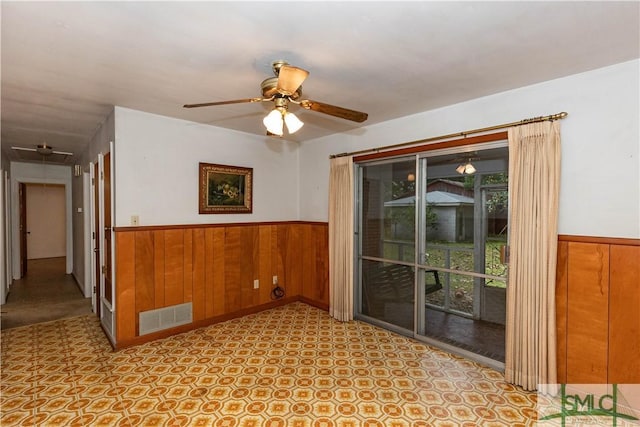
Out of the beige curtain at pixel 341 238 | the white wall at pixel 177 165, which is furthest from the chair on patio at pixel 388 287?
the white wall at pixel 177 165

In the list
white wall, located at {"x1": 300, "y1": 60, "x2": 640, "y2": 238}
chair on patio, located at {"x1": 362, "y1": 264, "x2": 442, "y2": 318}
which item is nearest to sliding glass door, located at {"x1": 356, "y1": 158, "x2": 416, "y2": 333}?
chair on patio, located at {"x1": 362, "y1": 264, "x2": 442, "y2": 318}

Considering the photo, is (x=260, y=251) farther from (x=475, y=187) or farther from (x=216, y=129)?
(x=475, y=187)

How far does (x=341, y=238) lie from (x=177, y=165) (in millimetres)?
2121

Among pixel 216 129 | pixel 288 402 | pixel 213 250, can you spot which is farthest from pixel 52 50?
pixel 288 402

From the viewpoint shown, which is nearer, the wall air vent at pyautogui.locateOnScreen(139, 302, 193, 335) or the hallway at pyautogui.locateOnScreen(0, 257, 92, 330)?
the wall air vent at pyautogui.locateOnScreen(139, 302, 193, 335)

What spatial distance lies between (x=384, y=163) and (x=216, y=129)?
83.0 inches

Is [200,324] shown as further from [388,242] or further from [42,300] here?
[42,300]

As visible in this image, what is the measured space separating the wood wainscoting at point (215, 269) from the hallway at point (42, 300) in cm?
164

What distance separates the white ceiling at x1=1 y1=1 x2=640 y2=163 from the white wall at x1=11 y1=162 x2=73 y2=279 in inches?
167

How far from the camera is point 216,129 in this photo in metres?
3.93

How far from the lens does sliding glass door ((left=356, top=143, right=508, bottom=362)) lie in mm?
2998

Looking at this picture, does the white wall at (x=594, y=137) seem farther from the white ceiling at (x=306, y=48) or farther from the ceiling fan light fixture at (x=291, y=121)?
the ceiling fan light fixture at (x=291, y=121)

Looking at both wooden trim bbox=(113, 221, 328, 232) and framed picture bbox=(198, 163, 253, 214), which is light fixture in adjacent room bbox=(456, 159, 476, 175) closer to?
wooden trim bbox=(113, 221, 328, 232)

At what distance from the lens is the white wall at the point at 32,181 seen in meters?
5.95
